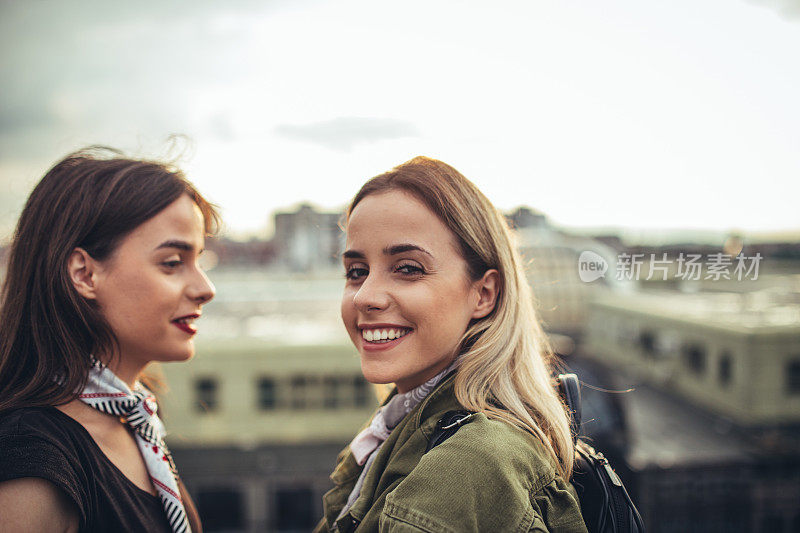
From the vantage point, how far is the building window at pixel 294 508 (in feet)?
56.7

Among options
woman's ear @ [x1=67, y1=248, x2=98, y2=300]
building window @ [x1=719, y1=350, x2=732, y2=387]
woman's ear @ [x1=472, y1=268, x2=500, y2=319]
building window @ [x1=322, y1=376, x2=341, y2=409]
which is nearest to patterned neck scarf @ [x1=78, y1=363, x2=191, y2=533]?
woman's ear @ [x1=67, y1=248, x2=98, y2=300]

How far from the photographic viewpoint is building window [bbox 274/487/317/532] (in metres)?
17.3

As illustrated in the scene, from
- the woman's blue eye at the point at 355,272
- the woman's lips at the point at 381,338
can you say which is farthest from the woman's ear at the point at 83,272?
the woman's lips at the point at 381,338

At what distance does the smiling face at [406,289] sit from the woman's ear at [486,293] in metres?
0.06

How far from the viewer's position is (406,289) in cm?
199

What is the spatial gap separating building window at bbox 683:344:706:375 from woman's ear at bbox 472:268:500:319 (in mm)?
17064

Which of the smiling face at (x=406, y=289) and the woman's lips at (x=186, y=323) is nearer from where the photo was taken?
the smiling face at (x=406, y=289)

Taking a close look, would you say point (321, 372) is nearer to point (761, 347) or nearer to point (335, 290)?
point (335, 290)

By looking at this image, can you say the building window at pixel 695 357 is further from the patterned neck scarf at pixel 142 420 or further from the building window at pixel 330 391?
the patterned neck scarf at pixel 142 420

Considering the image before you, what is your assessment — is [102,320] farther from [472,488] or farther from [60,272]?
[472,488]

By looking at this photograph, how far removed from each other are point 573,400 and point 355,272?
3.52 ft

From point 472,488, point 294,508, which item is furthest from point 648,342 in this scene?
point 472,488

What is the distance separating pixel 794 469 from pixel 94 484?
61.7 feet

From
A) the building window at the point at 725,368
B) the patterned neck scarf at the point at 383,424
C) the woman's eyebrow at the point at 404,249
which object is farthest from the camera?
the building window at the point at 725,368
